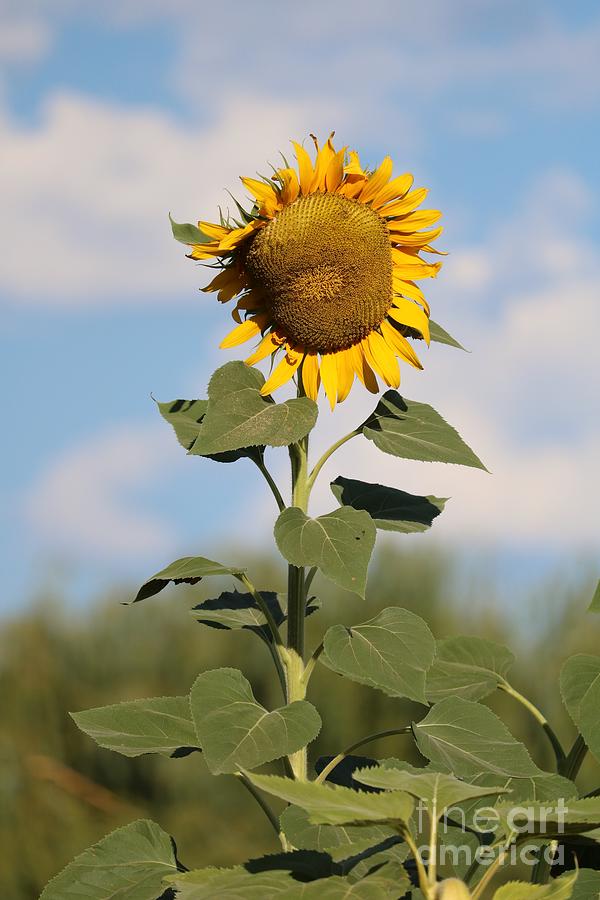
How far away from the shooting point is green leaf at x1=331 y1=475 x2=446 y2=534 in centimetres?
174

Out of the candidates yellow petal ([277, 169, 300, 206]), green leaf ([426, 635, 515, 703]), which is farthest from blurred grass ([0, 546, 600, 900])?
yellow petal ([277, 169, 300, 206])

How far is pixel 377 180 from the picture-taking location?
5.75ft

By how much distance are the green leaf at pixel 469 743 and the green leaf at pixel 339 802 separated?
484 mm

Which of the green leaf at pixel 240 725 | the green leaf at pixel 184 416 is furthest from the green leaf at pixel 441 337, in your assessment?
the green leaf at pixel 240 725

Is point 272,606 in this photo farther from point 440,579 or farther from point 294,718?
point 440,579

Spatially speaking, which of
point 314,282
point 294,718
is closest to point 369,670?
point 294,718

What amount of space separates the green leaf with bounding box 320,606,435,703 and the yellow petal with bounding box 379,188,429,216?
63cm

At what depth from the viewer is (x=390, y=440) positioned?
1.69m

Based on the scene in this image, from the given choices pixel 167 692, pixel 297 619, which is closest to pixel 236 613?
pixel 297 619

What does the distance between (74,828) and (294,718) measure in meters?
4.61

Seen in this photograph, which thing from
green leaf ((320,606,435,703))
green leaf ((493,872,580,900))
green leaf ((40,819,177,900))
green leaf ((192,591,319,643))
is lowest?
green leaf ((40,819,177,900))

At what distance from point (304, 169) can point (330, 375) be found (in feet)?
1.02

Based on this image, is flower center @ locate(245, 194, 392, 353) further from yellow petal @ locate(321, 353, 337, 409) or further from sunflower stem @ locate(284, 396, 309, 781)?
sunflower stem @ locate(284, 396, 309, 781)

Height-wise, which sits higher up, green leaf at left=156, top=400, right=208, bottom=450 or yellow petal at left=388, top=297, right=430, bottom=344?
yellow petal at left=388, top=297, right=430, bottom=344
